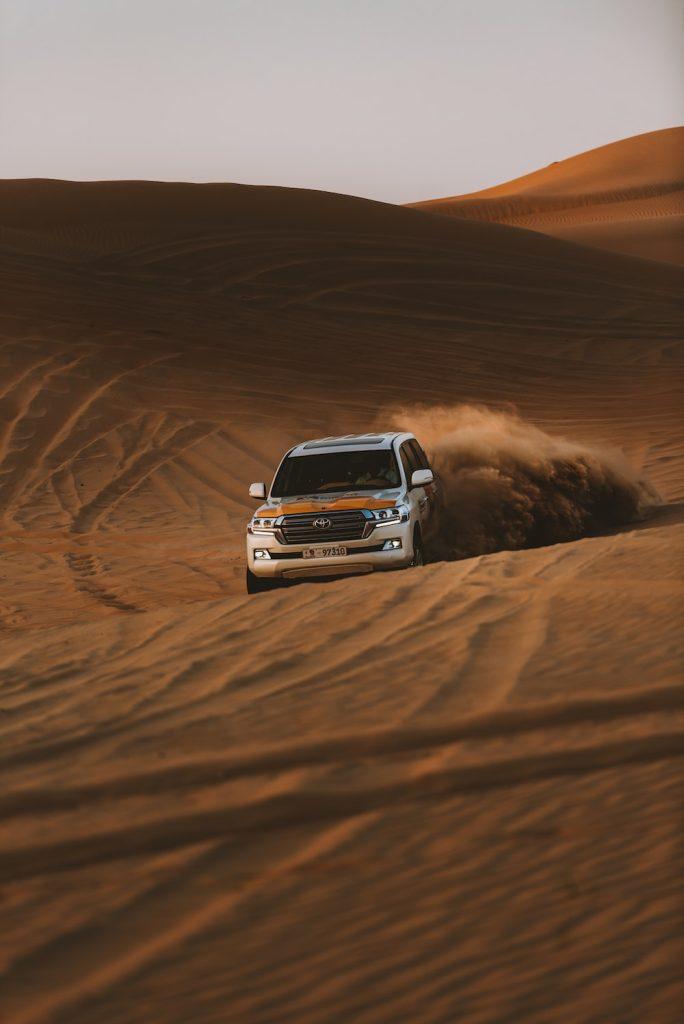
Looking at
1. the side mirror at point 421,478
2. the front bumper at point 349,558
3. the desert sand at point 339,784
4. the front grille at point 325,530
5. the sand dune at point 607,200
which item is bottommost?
the desert sand at point 339,784

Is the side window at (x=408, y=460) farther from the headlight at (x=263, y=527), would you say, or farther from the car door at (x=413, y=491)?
the headlight at (x=263, y=527)

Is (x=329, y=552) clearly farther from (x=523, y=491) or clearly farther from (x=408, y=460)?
(x=523, y=491)

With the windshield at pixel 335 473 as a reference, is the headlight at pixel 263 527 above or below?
below

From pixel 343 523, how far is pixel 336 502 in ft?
0.76

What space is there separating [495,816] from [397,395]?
21669 millimetres

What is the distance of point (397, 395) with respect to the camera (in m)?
26.4

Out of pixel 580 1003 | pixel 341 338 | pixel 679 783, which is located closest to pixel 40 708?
pixel 679 783

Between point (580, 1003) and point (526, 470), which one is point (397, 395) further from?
point (580, 1003)

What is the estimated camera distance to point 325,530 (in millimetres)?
10961

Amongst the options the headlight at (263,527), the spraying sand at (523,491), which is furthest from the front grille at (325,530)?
the spraying sand at (523,491)

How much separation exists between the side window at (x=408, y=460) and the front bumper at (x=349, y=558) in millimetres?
752

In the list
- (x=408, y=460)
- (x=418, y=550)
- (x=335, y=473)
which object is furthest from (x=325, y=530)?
(x=408, y=460)

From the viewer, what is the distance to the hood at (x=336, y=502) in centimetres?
1098

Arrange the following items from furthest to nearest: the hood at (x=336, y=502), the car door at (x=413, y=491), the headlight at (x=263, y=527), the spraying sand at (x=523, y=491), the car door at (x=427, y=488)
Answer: the spraying sand at (x=523, y=491), the car door at (x=427, y=488), the car door at (x=413, y=491), the headlight at (x=263, y=527), the hood at (x=336, y=502)
